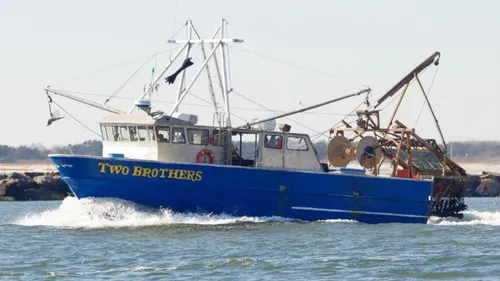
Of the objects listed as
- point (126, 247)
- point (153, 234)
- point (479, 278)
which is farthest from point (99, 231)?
point (479, 278)

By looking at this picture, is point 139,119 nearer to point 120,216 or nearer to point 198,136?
point 198,136

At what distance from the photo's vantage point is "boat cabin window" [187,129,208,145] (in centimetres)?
3631

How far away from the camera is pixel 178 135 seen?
36094 millimetres

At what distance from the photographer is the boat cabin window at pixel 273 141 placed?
122ft

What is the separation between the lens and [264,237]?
3181cm

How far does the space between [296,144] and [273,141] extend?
886 mm

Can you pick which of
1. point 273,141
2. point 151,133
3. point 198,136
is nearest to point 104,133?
point 151,133

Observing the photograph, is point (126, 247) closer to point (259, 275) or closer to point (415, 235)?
point (259, 275)

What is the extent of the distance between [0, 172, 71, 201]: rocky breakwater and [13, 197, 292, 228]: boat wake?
1346 inches

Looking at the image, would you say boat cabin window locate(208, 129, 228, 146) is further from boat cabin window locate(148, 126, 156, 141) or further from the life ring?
boat cabin window locate(148, 126, 156, 141)

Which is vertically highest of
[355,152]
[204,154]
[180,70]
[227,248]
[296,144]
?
[180,70]

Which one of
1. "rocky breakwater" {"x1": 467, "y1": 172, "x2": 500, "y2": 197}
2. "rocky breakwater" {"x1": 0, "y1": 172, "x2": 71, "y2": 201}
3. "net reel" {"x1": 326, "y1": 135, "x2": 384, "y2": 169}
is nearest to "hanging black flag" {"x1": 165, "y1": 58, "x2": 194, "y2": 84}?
"net reel" {"x1": 326, "y1": 135, "x2": 384, "y2": 169}

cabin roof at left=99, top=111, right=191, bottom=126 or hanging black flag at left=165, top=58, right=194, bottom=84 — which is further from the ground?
hanging black flag at left=165, top=58, right=194, bottom=84

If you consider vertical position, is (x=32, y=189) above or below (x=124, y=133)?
below
